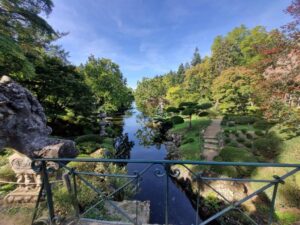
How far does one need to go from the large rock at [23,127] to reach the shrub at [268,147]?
7.28 metres

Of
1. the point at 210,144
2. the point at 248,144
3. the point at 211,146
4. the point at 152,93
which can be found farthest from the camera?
the point at 152,93

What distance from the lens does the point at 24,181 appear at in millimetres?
3061

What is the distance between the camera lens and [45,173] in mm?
1665

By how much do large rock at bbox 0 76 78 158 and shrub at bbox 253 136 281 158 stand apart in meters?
7.28

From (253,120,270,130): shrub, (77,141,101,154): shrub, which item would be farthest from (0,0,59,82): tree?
(253,120,270,130): shrub

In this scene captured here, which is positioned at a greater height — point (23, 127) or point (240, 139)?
point (23, 127)

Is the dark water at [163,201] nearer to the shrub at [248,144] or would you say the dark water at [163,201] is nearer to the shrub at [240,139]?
the shrub at [248,144]

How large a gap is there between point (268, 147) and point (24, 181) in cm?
810

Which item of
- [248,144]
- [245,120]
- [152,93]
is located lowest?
[248,144]

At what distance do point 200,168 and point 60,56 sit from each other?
342 inches

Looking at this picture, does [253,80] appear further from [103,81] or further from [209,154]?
[103,81]

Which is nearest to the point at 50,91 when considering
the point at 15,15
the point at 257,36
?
the point at 15,15

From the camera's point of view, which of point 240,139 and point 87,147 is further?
point 240,139

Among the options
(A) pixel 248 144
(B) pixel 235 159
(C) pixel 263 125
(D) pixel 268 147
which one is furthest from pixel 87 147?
(C) pixel 263 125
